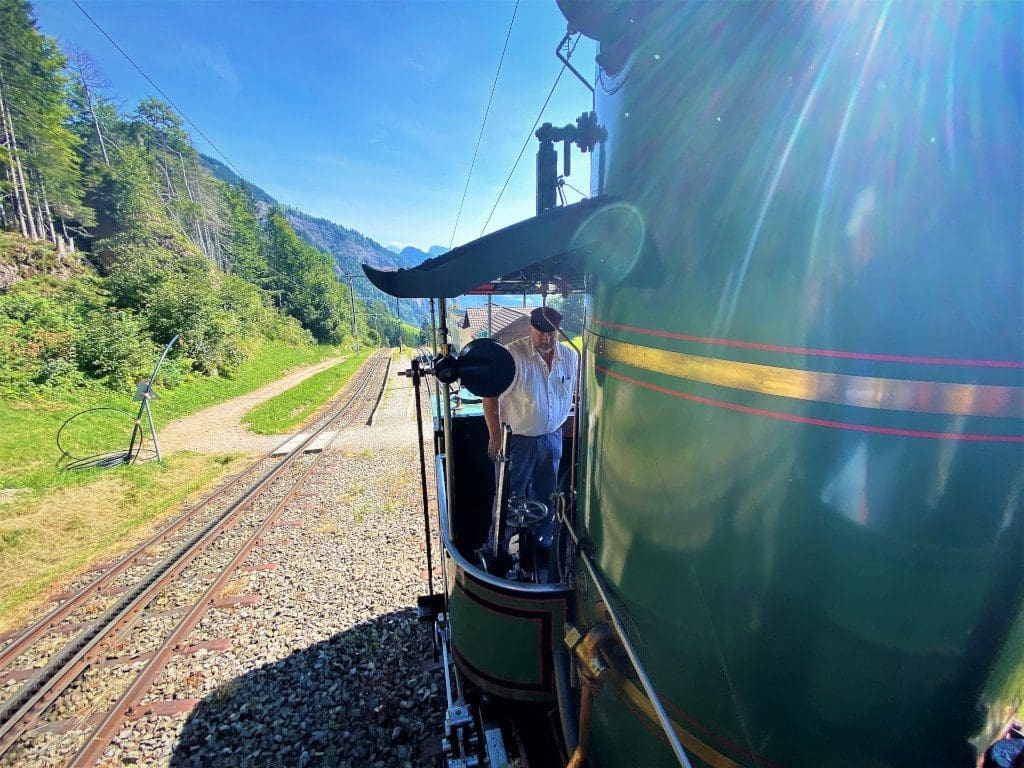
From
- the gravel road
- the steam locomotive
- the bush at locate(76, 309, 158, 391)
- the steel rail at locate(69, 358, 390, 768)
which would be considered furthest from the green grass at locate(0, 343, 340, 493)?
the steam locomotive

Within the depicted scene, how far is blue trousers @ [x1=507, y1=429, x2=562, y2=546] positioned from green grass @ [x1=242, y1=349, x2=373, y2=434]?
41.6 ft

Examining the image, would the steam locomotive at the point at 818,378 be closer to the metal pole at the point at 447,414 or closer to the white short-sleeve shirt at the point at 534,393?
the metal pole at the point at 447,414

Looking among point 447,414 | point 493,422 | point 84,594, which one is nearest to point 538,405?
point 493,422

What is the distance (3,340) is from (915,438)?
72.1ft

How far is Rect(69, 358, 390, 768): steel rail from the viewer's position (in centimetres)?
358

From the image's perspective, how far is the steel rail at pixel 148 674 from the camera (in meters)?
3.58

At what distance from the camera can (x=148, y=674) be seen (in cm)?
427

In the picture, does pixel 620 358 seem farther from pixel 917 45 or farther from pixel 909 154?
pixel 917 45

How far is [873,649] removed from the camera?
945 millimetres

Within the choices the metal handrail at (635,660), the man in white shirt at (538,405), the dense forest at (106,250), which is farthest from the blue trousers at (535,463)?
the dense forest at (106,250)

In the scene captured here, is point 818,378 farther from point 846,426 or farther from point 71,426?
point 71,426

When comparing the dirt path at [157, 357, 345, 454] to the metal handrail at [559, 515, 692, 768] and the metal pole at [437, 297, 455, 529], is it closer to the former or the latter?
the metal pole at [437, 297, 455, 529]

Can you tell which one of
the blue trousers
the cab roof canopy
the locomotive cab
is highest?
the cab roof canopy

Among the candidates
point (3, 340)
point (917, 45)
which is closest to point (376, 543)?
point (917, 45)
